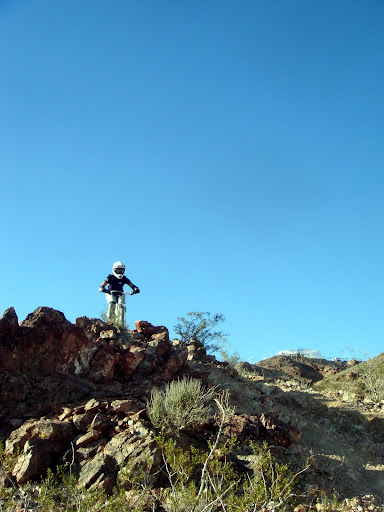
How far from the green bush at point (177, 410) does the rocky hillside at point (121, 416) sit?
0.61ft

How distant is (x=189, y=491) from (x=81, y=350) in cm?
487

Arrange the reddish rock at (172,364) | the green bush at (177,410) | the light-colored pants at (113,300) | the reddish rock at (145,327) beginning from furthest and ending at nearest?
the light-colored pants at (113,300), the reddish rock at (145,327), the reddish rock at (172,364), the green bush at (177,410)

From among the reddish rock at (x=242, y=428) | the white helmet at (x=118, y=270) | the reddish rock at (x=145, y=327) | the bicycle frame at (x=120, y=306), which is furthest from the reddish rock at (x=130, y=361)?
the white helmet at (x=118, y=270)

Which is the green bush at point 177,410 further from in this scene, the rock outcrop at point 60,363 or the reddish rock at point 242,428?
the rock outcrop at point 60,363

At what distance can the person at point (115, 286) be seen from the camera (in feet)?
50.3

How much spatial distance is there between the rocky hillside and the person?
2691 millimetres

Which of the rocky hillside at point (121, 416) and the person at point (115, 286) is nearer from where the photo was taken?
the rocky hillside at point (121, 416)

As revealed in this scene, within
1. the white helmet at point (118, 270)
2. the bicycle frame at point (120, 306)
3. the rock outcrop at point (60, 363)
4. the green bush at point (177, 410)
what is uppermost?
the white helmet at point (118, 270)

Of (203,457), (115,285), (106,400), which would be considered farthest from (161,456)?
(115,285)

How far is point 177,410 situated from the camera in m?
7.86

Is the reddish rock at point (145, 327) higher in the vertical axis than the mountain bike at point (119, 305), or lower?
lower

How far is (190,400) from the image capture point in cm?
826

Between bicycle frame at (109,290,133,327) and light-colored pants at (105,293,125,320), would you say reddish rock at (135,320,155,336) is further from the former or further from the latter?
light-colored pants at (105,293,125,320)

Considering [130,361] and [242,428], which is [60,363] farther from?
[242,428]
